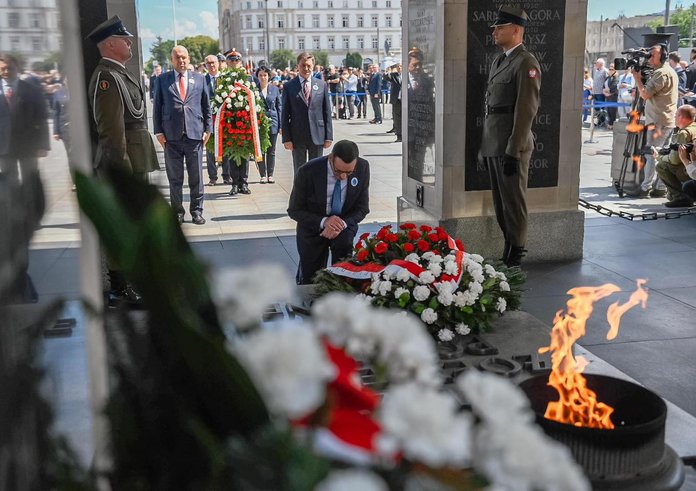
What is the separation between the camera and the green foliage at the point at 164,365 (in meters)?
0.65

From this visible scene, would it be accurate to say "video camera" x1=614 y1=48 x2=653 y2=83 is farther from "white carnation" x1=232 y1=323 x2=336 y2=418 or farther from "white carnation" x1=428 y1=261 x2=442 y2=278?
"white carnation" x1=232 y1=323 x2=336 y2=418

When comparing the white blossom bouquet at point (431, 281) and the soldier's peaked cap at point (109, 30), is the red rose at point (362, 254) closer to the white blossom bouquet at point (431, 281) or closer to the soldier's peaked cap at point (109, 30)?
the white blossom bouquet at point (431, 281)

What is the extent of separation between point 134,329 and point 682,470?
239cm

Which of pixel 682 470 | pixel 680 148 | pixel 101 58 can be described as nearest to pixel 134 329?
pixel 682 470

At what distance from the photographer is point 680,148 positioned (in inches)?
374

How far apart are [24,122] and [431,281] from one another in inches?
132

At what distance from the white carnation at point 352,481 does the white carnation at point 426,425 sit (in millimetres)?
38

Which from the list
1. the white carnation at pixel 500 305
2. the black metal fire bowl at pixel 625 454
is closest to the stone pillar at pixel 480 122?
the white carnation at pixel 500 305

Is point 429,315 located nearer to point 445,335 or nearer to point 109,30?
point 445,335

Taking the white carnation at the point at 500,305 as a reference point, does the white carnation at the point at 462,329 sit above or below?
below

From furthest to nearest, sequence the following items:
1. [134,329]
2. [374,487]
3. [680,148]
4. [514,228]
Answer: [680,148]
[514,228]
[134,329]
[374,487]

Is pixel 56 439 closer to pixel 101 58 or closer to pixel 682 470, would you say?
pixel 682 470

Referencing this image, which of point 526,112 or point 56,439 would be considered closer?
point 56,439

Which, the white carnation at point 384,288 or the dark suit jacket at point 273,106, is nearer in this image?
the white carnation at point 384,288
